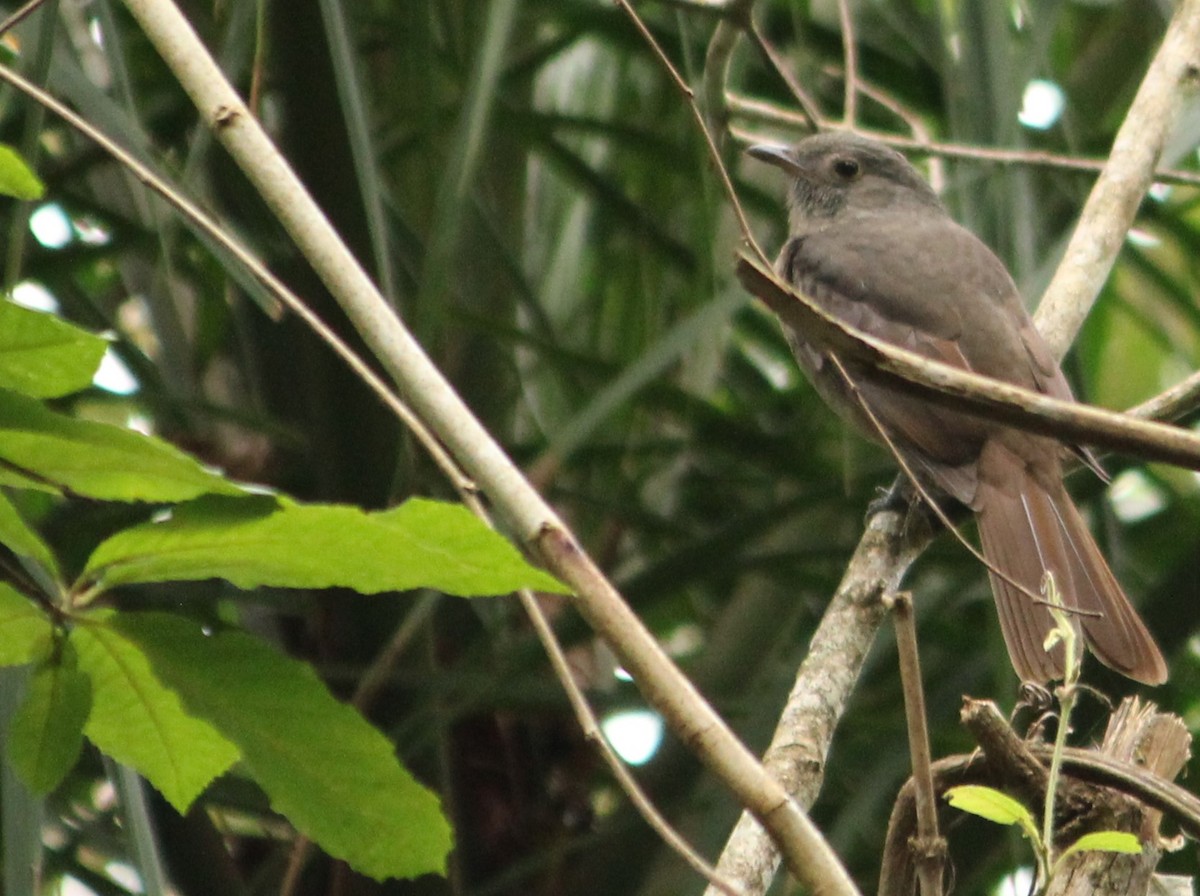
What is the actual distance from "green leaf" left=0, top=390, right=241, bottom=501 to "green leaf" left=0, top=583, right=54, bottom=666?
0.11 meters

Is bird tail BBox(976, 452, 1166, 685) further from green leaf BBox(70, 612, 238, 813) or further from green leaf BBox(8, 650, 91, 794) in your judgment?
green leaf BBox(8, 650, 91, 794)

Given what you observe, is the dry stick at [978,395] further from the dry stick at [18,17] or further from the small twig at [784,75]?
the small twig at [784,75]

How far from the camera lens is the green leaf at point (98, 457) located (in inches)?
45.4

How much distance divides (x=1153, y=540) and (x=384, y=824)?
3570 mm

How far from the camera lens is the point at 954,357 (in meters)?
4.21

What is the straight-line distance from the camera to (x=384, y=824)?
129 centimetres

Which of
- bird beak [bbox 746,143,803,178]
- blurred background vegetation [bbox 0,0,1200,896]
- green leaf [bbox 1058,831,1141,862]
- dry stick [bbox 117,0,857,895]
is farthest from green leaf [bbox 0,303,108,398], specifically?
bird beak [bbox 746,143,803,178]

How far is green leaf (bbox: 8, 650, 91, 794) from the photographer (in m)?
1.26

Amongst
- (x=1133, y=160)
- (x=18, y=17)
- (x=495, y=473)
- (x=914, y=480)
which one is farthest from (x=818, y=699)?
(x=1133, y=160)

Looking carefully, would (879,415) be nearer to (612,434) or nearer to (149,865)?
(612,434)

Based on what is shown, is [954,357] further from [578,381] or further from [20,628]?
[20,628]

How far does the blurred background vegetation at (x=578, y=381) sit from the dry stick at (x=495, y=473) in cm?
107

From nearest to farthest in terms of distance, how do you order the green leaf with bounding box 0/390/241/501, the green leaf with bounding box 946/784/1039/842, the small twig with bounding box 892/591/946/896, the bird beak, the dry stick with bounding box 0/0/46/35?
the green leaf with bounding box 0/390/241/501
the small twig with bounding box 892/591/946/896
the green leaf with bounding box 946/784/1039/842
the dry stick with bounding box 0/0/46/35
the bird beak

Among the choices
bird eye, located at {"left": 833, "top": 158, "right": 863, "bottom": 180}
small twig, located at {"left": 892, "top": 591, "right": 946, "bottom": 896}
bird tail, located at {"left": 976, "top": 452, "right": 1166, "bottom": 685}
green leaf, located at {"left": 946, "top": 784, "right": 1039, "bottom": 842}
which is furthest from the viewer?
bird eye, located at {"left": 833, "top": 158, "right": 863, "bottom": 180}
